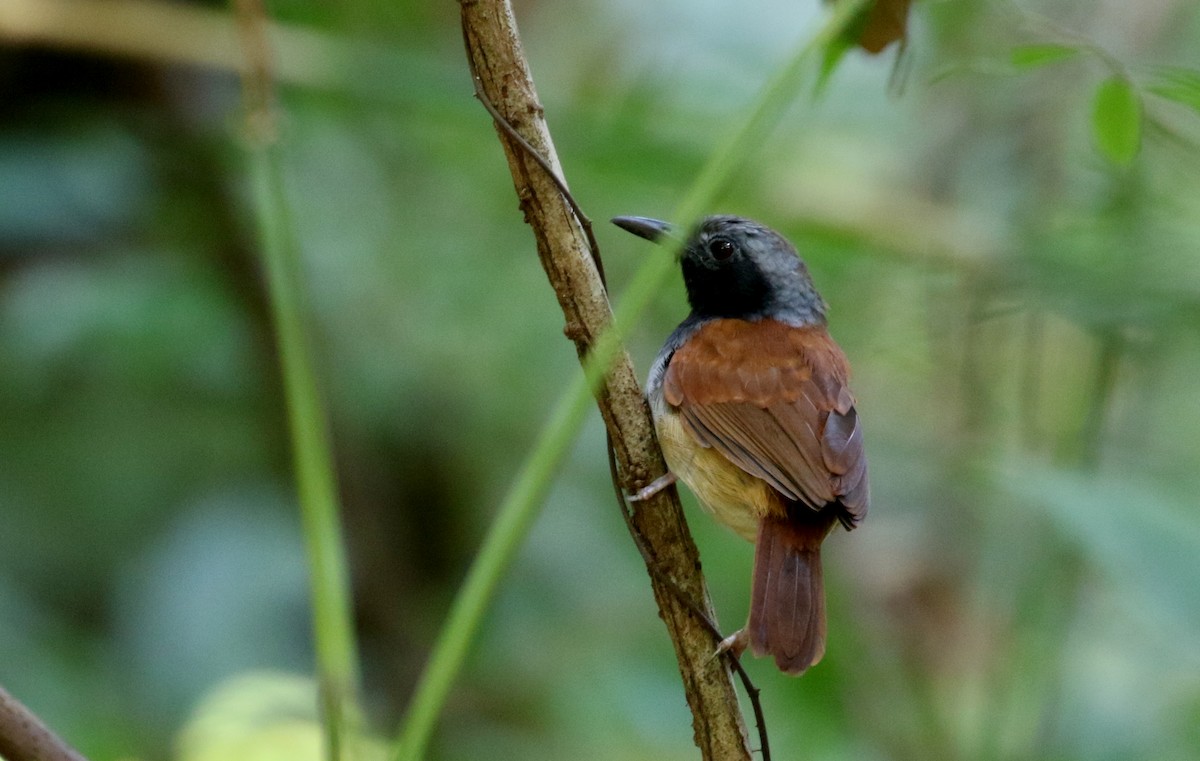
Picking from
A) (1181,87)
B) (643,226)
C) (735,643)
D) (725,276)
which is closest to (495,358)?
(725,276)

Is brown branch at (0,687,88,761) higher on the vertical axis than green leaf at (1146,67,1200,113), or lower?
lower

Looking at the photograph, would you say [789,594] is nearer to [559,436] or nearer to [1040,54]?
[559,436]

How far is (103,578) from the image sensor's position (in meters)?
4.49

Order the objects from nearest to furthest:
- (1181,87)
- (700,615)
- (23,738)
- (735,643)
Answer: (23,738), (1181,87), (700,615), (735,643)

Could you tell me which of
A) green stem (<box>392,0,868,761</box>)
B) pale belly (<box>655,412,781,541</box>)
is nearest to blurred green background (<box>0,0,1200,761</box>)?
pale belly (<box>655,412,781,541</box>)

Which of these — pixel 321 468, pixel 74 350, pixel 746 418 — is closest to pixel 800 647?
pixel 746 418

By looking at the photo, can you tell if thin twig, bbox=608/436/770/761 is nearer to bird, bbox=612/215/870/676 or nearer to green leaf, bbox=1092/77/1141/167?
bird, bbox=612/215/870/676

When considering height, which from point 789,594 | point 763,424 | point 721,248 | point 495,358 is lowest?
point 495,358

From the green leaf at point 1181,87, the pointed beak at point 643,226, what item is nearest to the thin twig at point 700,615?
the pointed beak at point 643,226

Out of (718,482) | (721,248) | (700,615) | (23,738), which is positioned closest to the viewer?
(23,738)

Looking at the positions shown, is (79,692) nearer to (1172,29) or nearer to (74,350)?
(74,350)

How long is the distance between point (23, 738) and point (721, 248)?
1994mm

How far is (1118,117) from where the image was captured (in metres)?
1.98

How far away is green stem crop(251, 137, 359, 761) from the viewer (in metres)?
1.67
